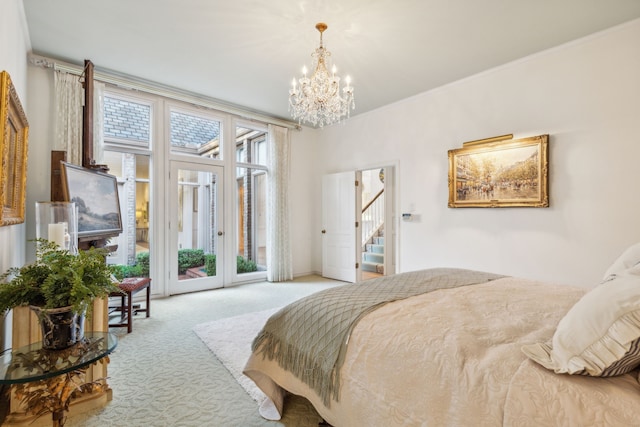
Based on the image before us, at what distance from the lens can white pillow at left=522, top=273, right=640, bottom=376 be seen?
0.85 meters

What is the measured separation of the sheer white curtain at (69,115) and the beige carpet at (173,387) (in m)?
2.15

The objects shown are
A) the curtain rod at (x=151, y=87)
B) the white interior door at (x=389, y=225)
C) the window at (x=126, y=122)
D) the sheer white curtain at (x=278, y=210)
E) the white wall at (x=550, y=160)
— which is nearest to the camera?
the white wall at (x=550, y=160)

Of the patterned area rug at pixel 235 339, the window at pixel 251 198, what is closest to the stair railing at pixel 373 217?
the window at pixel 251 198

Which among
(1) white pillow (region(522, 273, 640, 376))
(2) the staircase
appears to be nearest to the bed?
(1) white pillow (region(522, 273, 640, 376))

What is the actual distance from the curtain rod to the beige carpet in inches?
117

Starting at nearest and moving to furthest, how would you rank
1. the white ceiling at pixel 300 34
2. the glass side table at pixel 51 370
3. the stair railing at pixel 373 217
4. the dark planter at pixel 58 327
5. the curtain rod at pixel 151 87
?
1. the glass side table at pixel 51 370
2. the dark planter at pixel 58 327
3. the white ceiling at pixel 300 34
4. the curtain rod at pixel 151 87
5. the stair railing at pixel 373 217

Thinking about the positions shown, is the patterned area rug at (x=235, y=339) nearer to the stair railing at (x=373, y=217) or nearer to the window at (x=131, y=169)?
the window at (x=131, y=169)

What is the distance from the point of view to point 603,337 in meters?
0.89

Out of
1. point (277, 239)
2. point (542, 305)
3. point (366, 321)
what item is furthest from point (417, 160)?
point (366, 321)

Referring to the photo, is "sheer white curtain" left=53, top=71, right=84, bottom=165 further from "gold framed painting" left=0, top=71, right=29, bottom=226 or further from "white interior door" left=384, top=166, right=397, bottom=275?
"white interior door" left=384, top=166, right=397, bottom=275

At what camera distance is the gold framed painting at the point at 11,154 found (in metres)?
1.67

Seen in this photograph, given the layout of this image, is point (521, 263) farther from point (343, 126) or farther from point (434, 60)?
point (343, 126)

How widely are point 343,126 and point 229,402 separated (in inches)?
188

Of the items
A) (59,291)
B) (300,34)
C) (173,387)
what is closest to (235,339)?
(173,387)
